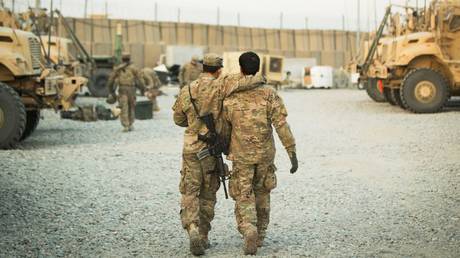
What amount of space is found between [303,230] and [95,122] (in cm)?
1193

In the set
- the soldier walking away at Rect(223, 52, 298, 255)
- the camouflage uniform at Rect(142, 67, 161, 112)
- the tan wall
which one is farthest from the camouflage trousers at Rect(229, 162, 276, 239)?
the tan wall

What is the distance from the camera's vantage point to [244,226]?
5297 mm

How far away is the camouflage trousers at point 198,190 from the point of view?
17.6 feet

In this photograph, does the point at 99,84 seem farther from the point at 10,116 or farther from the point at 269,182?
the point at 269,182

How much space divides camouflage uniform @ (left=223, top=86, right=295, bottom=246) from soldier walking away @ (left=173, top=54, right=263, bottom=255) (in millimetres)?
104

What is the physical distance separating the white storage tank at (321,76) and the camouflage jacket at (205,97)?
107ft

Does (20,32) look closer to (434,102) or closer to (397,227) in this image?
(397,227)

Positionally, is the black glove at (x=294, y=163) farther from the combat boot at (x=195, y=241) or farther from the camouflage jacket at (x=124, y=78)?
the camouflage jacket at (x=124, y=78)

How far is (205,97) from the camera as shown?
A: 548cm

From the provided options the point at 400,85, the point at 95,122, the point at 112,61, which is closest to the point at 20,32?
the point at 95,122

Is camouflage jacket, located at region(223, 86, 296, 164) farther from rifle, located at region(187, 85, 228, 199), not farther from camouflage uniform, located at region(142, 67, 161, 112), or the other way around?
camouflage uniform, located at region(142, 67, 161, 112)

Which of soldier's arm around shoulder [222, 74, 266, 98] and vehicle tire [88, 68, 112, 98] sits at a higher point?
vehicle tire [88, 68, 112, 98]

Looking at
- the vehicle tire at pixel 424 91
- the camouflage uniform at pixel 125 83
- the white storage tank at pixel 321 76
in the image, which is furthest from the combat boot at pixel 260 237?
the white storage tank at pixel 321 76

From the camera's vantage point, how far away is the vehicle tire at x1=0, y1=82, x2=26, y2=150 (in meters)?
11.6
